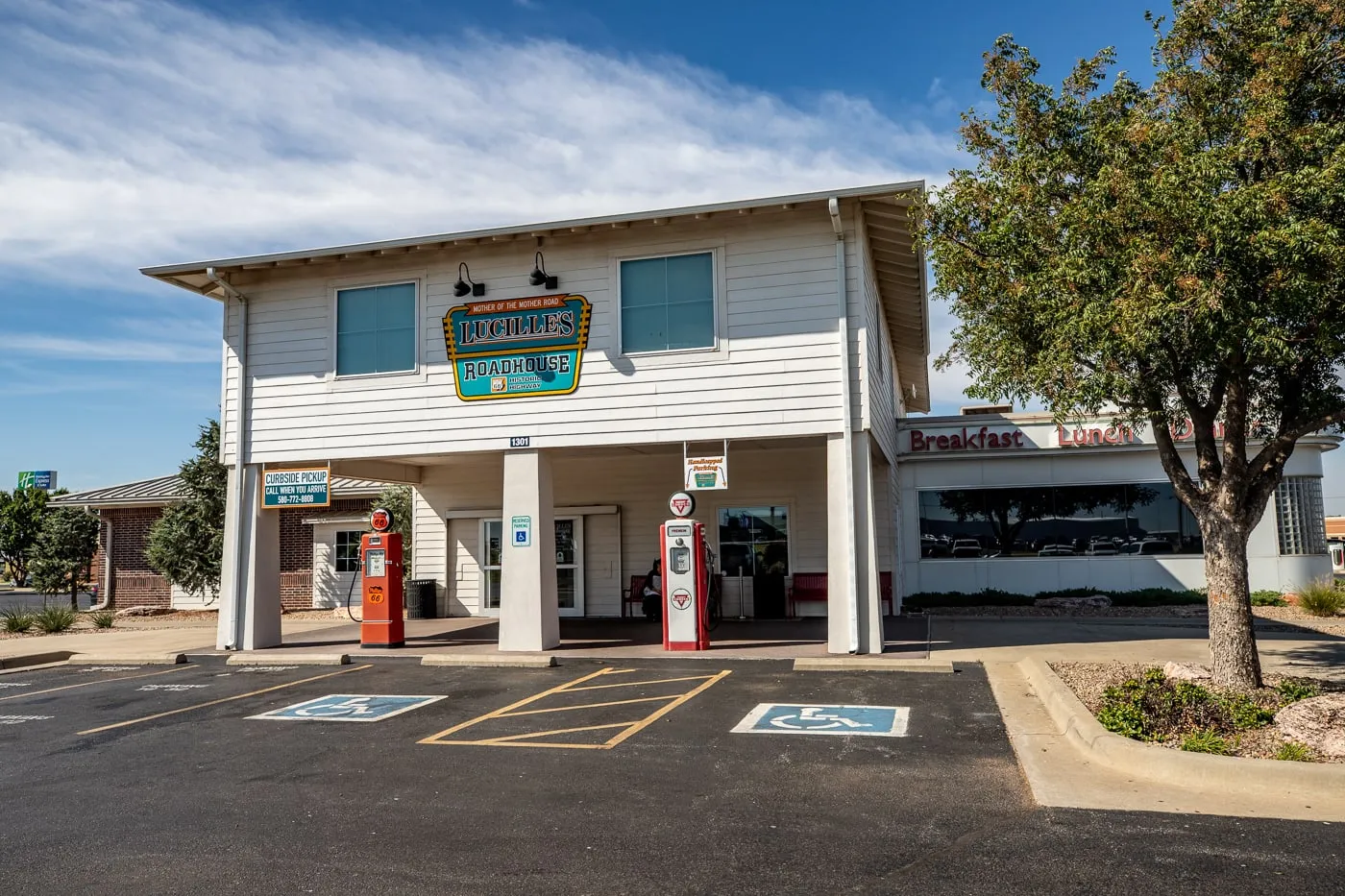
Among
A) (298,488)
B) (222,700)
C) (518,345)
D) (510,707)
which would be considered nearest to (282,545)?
(298,488)

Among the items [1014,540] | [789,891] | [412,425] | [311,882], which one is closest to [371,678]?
[412,425]

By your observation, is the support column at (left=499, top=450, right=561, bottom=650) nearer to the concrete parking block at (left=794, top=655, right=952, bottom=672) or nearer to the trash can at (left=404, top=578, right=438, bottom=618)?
the concrete parking block at (left=794, top=655, right=952, bottom=672)

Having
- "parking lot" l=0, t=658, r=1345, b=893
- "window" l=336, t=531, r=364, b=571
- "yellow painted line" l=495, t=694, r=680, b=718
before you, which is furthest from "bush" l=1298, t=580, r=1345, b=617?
"window" l=336, t=531, r=364, b=571

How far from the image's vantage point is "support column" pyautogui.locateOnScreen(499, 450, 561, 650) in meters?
14.0

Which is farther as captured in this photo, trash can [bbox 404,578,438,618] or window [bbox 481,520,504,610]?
window [bbox 481,520,504,610]

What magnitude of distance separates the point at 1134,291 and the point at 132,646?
53.4 feet

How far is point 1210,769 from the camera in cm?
630

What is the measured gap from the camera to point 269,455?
50.3 feet

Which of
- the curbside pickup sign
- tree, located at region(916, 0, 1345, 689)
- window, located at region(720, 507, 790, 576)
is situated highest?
tree, located at region(916, 0, 1345, 689)

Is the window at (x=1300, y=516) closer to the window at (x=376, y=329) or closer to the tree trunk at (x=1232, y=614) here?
the tree trunk at (x=1232, y=614)

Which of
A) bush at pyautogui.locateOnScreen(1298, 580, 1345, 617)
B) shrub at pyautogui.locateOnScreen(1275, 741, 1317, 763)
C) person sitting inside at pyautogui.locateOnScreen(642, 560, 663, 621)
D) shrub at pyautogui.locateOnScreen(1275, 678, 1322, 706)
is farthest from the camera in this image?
person sitting inside at pyautogui.locateOnScreen(642, 560, 663, 621)

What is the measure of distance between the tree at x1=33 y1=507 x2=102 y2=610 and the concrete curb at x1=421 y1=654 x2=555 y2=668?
20820 millimetres

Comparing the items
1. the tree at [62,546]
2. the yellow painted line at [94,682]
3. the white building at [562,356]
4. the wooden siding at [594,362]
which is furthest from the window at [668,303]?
the tree at [62,546]

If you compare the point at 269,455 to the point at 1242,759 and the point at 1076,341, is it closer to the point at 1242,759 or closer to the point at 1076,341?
the point at 1076,341
